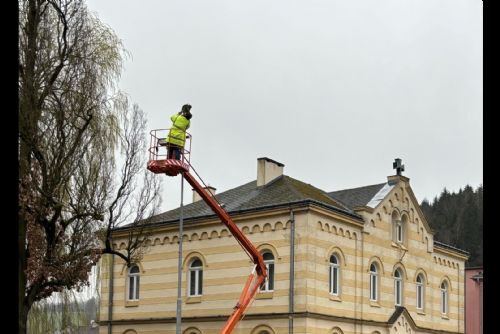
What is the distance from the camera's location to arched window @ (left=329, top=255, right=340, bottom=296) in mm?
30656

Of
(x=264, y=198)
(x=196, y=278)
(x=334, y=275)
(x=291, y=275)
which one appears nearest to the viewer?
(x=291, y=275)

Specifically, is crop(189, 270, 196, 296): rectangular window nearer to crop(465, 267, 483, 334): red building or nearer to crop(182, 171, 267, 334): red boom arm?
crop(182, 171, 267, 334): red boom arm

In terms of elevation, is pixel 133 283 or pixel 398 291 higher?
pixel 133 283

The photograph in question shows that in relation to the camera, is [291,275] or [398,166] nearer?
[291,275]

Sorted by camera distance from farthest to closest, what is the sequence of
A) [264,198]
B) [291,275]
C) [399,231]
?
[399,231] < [264,198] < [291,275]

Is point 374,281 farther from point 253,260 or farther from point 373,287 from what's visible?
point 253,260

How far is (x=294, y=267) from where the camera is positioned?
29.3m

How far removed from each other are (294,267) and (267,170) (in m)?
6.71

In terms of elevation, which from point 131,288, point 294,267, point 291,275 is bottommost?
point 131,288

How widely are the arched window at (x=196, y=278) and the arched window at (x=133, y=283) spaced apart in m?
3.21

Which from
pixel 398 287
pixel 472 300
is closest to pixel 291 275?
→ pixel 398 287

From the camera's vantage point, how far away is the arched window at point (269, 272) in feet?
98.7

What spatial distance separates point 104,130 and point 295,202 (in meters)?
9.59
